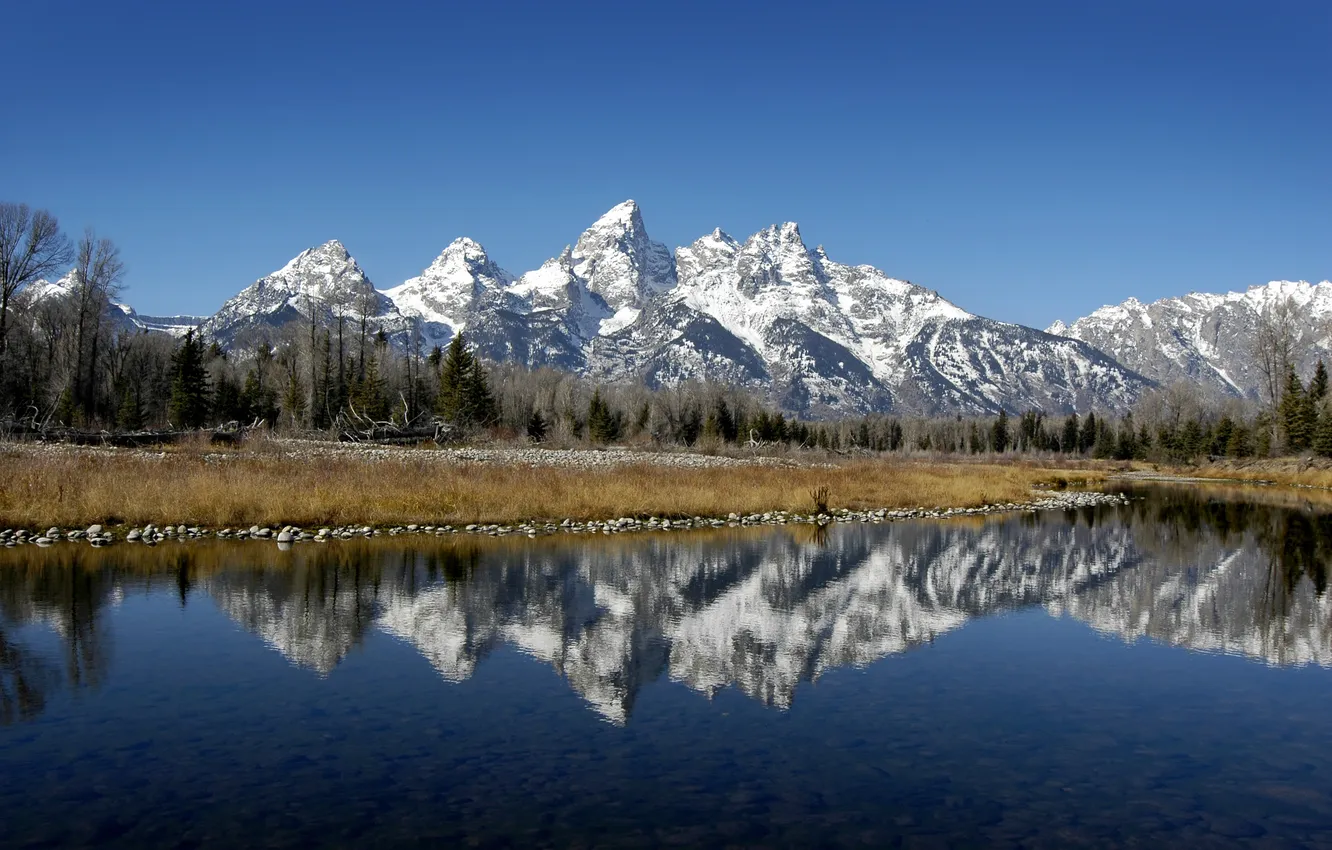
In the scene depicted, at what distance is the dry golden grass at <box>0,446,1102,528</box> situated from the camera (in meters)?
26.9

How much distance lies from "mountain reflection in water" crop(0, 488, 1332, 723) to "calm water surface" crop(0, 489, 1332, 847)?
0.12 metres

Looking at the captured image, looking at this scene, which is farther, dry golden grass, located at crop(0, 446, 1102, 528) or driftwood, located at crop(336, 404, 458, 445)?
driftwood, located at crop(336, 404, 458, 445)

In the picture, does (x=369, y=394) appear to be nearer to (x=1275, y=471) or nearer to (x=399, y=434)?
(x=399, y=434)

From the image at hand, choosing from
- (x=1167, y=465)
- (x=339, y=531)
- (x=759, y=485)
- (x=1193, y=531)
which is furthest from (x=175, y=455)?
(x=1167, y=465)

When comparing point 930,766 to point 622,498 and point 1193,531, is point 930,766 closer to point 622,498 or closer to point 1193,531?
point 622,498

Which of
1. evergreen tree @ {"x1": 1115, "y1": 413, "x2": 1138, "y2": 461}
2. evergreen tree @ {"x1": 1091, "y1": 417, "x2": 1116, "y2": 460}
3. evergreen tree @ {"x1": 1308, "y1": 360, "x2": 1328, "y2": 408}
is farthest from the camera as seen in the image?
evergreen tree @ {"x1": 1091, "y1": 417, "x2": 1116, "y2": 460}

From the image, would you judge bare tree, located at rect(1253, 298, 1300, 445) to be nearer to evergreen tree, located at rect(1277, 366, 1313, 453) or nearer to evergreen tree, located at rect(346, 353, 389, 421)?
evergreen tree, located at rect(1277, 366, 1313, 453)

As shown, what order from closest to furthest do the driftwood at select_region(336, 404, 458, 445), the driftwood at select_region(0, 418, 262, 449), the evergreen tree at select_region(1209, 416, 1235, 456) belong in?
1. the driftwood at select_region(0, 418, 262, 449)
2. the driftwood at select_region(336, 404, 458, 445)
3. the evergreen tree at select_region(1209, 416, 1235, 456)

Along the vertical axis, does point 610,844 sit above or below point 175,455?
below

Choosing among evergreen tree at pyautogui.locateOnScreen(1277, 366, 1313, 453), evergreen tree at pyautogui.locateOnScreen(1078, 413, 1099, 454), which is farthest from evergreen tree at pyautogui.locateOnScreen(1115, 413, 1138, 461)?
evergreen tree at pyautogui.locateOnScreen(1277, 366, 1313, 453)

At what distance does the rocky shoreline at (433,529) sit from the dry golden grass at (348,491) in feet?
1.76

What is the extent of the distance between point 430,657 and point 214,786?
540 centimetres

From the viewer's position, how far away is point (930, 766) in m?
10.3

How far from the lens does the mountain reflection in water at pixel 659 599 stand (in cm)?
1467
